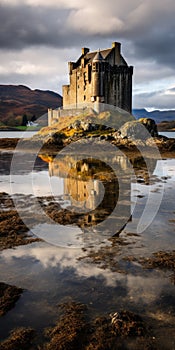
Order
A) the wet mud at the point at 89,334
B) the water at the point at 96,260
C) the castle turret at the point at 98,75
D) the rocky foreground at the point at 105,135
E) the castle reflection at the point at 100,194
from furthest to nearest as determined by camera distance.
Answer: the castle turret at the point at 98,75, the rocky foreground at the point at 105,135, the castle reflection at the point at 100,194, the water at the point at 96,260, the wet mud at the point at 89,334

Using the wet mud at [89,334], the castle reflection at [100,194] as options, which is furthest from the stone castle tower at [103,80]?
the wet mud at [89,334]

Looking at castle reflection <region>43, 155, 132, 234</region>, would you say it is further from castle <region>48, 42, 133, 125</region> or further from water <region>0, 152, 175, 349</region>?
castle <region>48, 42, 133, 125</region>

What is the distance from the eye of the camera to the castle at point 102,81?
53.0 metres

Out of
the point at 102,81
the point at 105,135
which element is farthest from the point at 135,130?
the point at 102,81

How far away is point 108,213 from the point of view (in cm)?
1268

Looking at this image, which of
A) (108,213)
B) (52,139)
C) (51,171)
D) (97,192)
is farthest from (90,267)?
(52,139)

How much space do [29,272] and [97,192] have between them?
352 inches

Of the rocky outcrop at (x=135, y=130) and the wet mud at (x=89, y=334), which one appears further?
the rocky outcrop at (x=135, y=130)

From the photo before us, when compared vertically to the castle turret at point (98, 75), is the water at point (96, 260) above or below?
below

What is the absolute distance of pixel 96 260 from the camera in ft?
27.4

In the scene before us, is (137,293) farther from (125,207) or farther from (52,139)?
(52,139)

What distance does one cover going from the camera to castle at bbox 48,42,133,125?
52969 mm

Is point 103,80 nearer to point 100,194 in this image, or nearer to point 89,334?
point 100,194

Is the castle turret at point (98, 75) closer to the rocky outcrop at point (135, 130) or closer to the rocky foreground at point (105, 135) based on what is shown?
the rocky foreground at point (105, 135)
